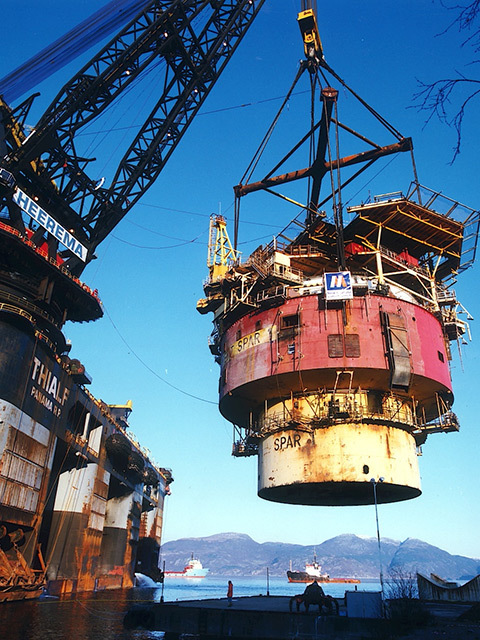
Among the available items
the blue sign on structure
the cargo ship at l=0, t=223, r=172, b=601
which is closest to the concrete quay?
the cargo ship at l=0, t=223, r=172, b=601

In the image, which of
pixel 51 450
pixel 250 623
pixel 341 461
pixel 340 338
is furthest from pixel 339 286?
pixel 51 450

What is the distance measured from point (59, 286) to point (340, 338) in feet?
79.9

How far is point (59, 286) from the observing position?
4403 cm

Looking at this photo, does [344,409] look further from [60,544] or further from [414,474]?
[60,544]

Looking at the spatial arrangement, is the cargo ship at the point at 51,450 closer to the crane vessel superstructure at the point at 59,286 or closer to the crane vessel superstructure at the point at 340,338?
the crane vessel superstructure at the point at 59,286

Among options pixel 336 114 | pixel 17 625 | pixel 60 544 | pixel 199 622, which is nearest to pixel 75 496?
pixel 60 544

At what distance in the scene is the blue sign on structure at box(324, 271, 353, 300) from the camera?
35.3 meters

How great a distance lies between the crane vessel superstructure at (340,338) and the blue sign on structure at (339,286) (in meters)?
0.07

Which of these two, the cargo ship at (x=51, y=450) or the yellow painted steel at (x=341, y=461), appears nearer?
the yellow painted steel at (x=341, y=461)

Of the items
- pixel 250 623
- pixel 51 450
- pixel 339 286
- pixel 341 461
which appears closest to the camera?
pixel 250 623

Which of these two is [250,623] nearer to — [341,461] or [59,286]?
[341,461]

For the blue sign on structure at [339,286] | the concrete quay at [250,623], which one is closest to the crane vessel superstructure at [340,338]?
the blue sign on structure at [339,286]

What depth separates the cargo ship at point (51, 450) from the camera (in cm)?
3472

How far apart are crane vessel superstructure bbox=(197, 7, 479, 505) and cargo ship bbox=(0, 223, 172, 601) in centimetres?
1295
